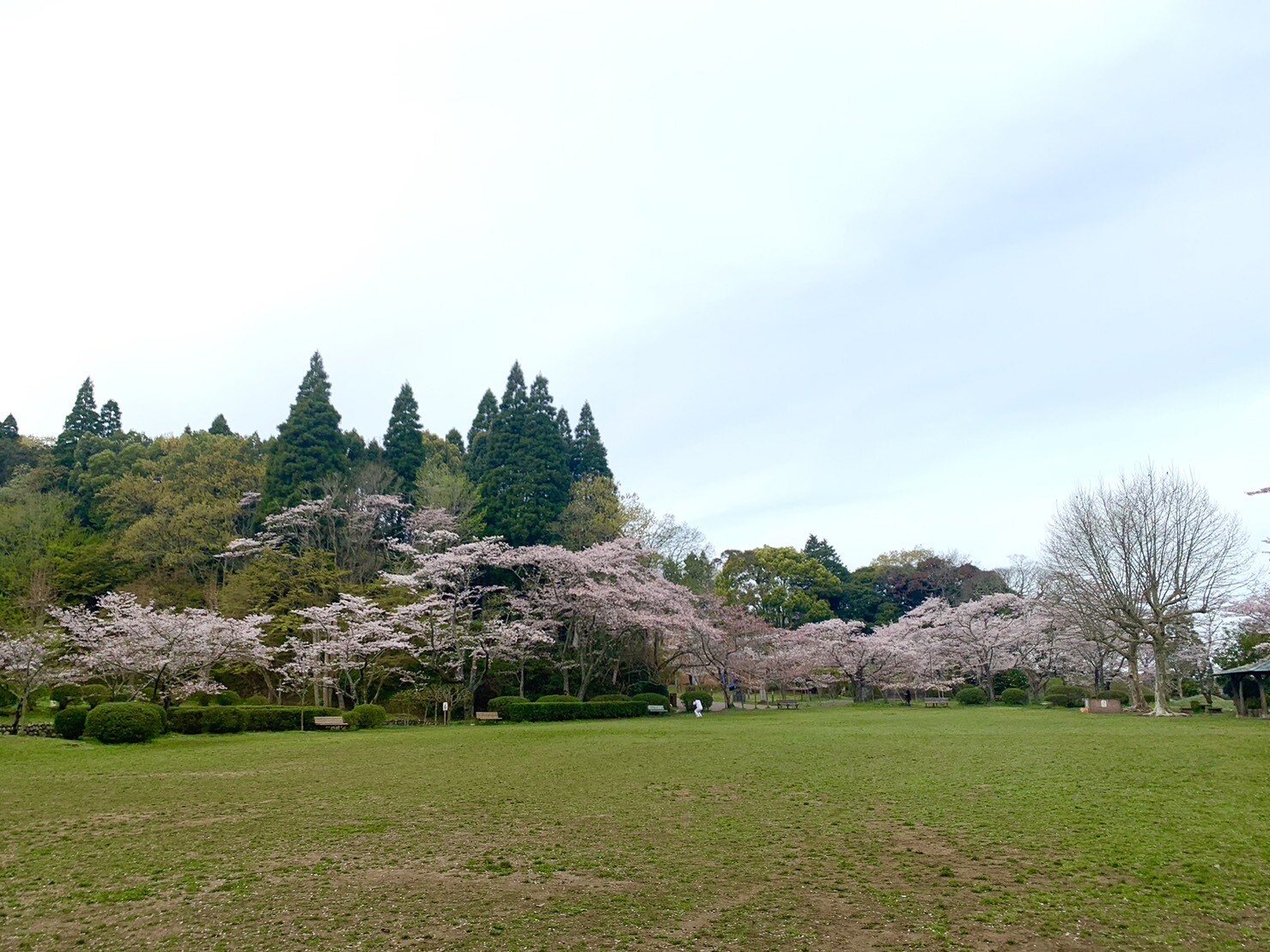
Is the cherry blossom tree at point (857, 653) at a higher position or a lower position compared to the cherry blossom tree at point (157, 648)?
lower

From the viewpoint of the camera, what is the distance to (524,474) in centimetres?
4041

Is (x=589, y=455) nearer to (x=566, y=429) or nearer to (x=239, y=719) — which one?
(x=566, y=429)

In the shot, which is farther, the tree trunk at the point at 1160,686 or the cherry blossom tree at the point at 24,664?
the tree trunk at the point at 1160,686

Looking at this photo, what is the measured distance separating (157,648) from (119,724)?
500 cm

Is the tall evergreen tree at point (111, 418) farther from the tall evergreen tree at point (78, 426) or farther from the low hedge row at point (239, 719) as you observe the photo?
the low hedge row at point (239, 719)

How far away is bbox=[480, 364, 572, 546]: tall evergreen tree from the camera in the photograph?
39094mm

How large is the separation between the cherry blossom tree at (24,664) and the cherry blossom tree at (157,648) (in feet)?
3.54

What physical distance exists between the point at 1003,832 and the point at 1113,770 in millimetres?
5629

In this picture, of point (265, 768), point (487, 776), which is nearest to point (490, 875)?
point (487, 776)

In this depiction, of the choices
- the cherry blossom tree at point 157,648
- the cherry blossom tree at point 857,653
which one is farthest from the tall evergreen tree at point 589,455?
the cherry blossom tree at point 157,648

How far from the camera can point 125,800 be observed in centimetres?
1040

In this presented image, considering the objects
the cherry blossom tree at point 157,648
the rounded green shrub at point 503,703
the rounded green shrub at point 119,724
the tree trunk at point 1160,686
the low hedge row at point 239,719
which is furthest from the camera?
the rounded green shrub at point 503,703

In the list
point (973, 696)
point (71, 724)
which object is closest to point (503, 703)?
point (71, 724)

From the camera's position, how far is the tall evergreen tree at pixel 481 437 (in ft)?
140
